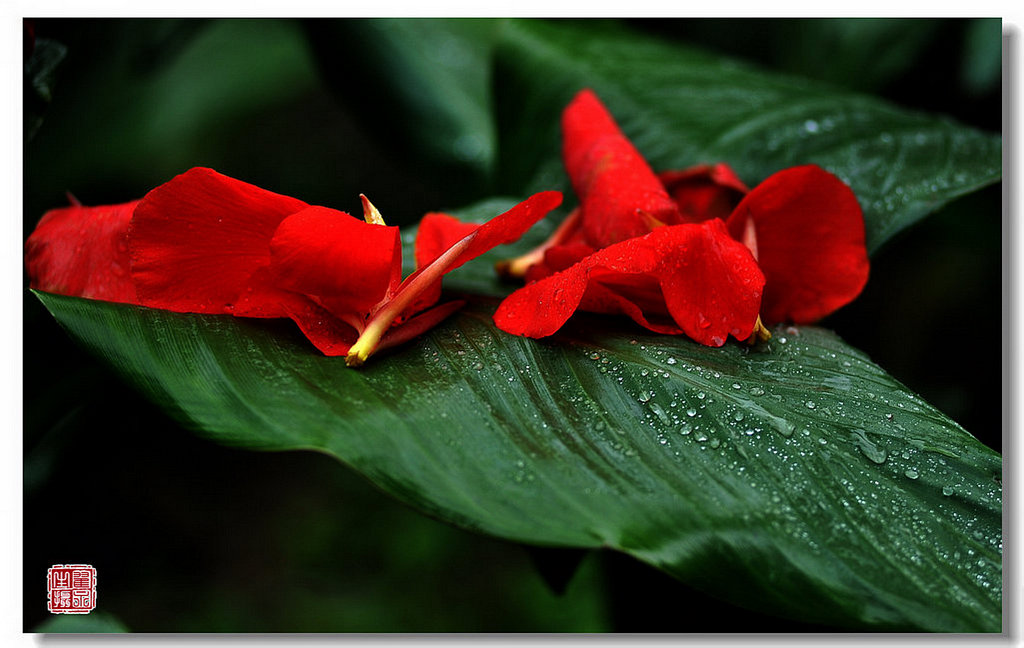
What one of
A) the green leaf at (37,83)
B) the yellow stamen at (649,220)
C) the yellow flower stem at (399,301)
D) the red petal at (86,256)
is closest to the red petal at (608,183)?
the yellow stamen at (649,220)

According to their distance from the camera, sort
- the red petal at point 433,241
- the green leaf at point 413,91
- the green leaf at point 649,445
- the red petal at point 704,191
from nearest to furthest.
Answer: the green leaf at point 649,445
the red petal at point 433,241
the red petal at point 704,191
the green leaf at point 413,91

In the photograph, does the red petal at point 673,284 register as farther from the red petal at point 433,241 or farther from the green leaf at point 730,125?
the green leaf at point 730,125

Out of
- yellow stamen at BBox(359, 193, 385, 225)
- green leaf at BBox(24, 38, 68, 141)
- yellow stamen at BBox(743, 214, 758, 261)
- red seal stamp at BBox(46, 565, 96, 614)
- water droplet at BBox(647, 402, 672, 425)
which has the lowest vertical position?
red seal stamp at BBox(46, 565, 96, 614)

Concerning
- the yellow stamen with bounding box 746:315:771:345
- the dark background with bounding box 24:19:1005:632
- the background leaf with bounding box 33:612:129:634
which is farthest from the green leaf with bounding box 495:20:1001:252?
the background leaf with bounding box 33:612:129:634

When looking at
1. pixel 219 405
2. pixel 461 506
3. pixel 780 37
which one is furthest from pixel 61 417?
pixel 780 37

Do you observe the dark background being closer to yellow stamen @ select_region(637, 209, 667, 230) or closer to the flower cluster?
the flower cluster

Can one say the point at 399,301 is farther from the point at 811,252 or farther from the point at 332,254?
the point at 811,252

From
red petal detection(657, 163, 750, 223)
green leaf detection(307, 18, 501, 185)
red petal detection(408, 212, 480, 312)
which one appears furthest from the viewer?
green leaf detection(307, 18, 501, 185)
